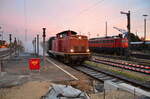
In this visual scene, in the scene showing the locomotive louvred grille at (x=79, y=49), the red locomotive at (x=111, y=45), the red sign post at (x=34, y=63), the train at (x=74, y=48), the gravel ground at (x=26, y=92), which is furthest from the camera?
the red locomotive at (x=111, y=45)

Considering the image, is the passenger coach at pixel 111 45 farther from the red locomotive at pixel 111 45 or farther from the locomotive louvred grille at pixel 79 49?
the locomotive louvred grille at pixel 79 49

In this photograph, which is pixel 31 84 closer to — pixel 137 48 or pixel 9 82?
pixel 9 82

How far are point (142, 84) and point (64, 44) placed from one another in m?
12.5

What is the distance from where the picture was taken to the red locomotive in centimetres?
3612

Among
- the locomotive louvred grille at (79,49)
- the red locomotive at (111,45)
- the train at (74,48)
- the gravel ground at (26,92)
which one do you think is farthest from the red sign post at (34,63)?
the red locomotive at (111,45)

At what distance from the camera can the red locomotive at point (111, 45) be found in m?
36.1

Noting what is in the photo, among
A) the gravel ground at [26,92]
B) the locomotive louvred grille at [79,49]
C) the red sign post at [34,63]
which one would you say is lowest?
the gravel ground at [26,92]

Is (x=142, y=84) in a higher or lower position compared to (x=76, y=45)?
lower

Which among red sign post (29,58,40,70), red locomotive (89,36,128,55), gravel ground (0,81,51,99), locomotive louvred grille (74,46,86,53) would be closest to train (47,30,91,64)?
locomotive louvred grille (74,46,86,53)

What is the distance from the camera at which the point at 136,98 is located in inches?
305

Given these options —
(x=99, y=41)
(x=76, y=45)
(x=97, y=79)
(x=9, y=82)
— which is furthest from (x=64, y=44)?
(x=99, y=41)

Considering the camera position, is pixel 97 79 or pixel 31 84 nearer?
pixel 31 84

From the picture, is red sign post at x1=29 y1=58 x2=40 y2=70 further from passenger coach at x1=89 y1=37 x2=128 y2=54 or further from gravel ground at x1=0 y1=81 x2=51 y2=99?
passenger coach at x1=89 y1=37 x2=128 y2=54

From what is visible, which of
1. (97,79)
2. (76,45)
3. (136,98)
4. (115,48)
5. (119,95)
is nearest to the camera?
(136,98)
